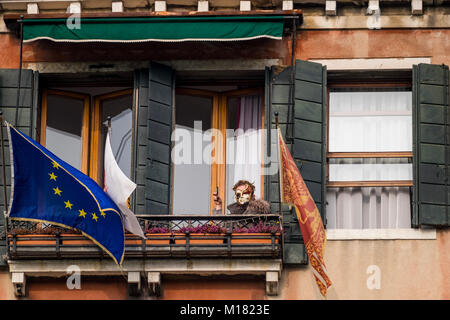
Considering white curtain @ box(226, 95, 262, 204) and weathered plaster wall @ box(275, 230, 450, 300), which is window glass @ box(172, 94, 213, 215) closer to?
white curtain @ box(226, 95, 262, 204)

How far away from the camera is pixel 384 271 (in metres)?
28.0

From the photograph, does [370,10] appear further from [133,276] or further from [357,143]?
[133,276]

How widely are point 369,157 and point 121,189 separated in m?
3.94

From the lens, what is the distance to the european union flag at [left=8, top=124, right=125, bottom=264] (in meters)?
27.3

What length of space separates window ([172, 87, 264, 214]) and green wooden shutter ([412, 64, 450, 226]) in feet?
7.94

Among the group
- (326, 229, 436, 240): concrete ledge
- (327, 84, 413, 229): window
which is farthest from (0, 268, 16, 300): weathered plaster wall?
(327, 84, 413, 229): window

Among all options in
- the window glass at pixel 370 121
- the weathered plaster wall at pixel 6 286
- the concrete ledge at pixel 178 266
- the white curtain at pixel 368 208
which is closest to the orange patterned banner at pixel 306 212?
the concrete ledge at pixel 178 266

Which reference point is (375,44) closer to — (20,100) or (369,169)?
(369,169)

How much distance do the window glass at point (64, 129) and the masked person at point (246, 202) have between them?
2685 mm

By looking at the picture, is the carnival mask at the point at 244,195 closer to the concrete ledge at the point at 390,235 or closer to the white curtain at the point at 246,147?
the white curtain at the point at 246,147

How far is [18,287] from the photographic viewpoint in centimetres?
2794

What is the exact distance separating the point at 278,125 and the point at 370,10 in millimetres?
2443

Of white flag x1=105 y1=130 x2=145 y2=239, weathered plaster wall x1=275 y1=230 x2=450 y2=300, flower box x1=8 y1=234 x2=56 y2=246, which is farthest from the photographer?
weathered plaster wall x1=275 y1=230 x2=450 y2=300

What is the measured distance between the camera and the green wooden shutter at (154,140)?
1124 inches
